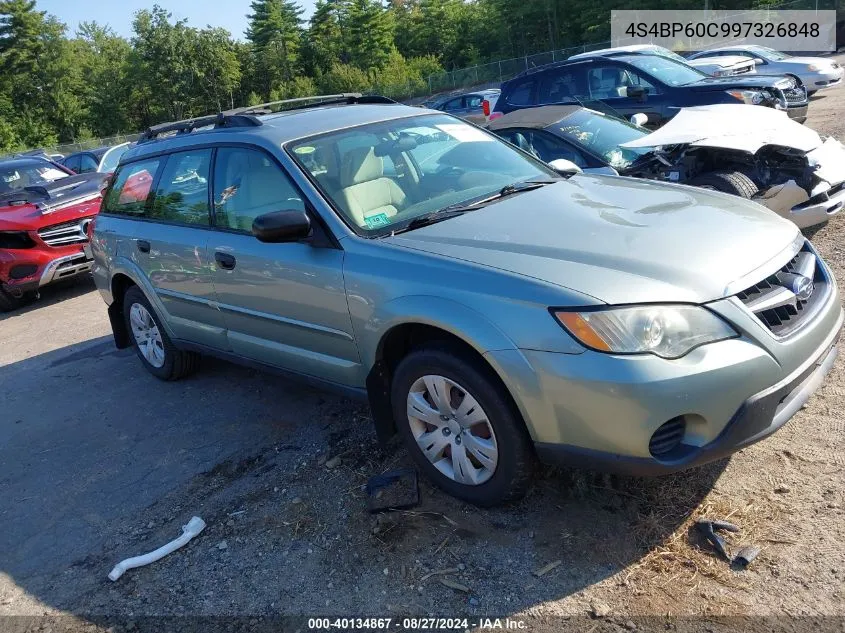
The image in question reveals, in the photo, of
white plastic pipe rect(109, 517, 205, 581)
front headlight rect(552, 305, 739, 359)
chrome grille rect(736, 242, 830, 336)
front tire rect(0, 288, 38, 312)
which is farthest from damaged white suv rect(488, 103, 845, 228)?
front tire rect(0, 288, 38, 312)

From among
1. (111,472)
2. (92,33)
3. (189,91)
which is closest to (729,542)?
(111,472)

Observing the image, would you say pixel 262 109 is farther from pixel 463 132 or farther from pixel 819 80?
pixel 819 80

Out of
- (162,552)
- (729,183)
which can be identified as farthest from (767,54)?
(162,552)

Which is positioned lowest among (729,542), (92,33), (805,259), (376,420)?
(729,542)

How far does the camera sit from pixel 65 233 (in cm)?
899

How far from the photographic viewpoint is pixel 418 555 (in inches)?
120

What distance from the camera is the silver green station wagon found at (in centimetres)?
268

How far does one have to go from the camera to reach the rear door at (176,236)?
14.7ft

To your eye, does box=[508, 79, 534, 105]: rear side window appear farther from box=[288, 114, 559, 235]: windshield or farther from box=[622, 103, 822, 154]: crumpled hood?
box=[288, 114, 559, 235]: windshield

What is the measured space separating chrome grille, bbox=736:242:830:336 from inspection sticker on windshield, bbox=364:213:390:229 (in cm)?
171

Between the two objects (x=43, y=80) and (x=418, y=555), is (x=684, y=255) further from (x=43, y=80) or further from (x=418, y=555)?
(x=43, y=80)

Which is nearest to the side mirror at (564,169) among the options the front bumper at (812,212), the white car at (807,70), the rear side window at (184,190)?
the rear side window at (184,190)

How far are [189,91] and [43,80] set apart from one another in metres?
11.9

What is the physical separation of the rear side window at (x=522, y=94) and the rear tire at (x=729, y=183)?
5.47 metres
